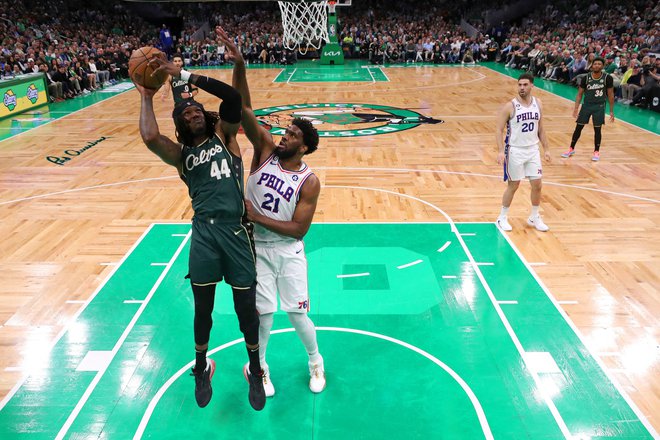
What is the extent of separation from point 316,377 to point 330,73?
65.9ft

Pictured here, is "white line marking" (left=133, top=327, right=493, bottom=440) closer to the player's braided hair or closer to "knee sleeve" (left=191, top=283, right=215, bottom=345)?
"knee sleeve" (left=191, top=283, right=215, bottom=345)

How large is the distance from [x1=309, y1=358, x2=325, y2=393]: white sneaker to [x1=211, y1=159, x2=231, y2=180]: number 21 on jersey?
1470mm

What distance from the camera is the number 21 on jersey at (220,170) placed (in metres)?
3.16

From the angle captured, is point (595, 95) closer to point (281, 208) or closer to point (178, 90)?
point (178, 90)

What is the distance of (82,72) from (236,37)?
11904mm

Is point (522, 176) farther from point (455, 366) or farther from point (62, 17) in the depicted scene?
point (62, 17)

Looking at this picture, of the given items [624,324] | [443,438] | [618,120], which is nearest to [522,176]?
[624,324]

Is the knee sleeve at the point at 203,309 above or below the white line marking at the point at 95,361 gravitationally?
above

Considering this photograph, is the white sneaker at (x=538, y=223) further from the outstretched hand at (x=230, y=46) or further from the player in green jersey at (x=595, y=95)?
the outstretched hand at (x=230, y=46)

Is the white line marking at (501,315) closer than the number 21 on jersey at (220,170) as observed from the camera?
No

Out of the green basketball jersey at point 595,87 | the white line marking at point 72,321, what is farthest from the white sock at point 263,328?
the green basketball jersey at point 595,87

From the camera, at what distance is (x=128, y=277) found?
17.9ft

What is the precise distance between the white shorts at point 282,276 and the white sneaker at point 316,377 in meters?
0.53

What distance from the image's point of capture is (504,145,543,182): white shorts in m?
6.30
